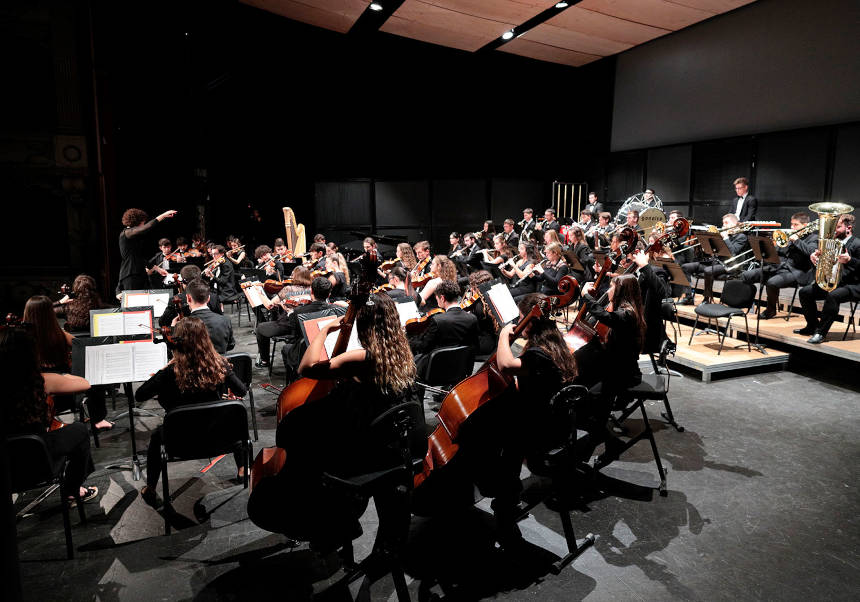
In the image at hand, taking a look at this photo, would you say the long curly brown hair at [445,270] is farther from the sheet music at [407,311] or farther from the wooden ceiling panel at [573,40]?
the wooden ceiling panel at [573,40]

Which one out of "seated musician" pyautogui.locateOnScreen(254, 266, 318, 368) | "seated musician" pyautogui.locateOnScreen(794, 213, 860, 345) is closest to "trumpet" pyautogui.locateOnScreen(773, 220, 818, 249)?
"seated musician" pyautogui.locateOnScreen(794, 213, 860, 345)

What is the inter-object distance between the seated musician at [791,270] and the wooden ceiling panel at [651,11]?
4960mm

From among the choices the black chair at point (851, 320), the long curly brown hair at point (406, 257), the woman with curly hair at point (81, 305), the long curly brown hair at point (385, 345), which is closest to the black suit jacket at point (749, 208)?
the black chair at point (851, 320)

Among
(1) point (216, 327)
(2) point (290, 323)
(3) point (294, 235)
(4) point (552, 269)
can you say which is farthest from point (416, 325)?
(3) point (294, 235)

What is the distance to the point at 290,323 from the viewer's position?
19.8ft

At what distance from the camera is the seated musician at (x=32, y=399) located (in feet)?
10.2

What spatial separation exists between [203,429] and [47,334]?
82.7 inches

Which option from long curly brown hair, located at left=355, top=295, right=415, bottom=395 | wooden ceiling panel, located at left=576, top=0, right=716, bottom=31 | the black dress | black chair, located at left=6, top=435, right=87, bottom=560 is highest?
wooden ceiling panel, located at left=576, top=0, right=716, bottom=31

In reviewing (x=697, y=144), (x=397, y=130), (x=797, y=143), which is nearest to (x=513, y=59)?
(x=397, y=130)

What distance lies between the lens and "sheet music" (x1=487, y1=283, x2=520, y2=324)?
5.20 meters

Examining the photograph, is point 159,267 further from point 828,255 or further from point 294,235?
point 828,255

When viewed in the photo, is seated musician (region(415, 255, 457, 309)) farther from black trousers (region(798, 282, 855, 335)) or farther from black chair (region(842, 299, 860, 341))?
black chair (region(842, 299, 860, 341))

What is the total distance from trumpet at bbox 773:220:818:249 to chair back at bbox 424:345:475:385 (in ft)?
18.0

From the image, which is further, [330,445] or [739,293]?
[739,293]
